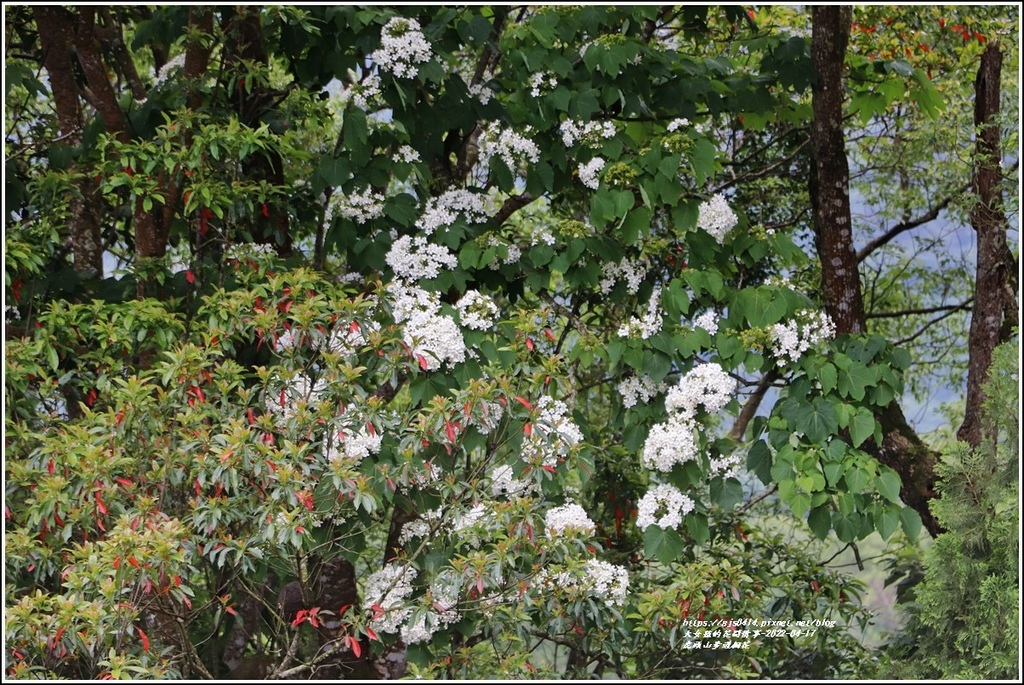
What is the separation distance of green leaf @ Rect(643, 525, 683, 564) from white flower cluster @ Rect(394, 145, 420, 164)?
1.76 metres

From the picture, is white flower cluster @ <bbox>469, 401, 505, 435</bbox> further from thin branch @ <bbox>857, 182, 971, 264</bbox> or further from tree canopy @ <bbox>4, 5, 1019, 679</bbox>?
thin branch @ <bbox>857, 182, 971, 264</bbox>

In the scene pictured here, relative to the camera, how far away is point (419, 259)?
4188mm

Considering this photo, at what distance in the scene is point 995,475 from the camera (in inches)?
141

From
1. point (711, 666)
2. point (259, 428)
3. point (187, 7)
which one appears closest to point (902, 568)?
point (711, 666)

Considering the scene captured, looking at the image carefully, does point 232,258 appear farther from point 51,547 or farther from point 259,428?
point 51,547

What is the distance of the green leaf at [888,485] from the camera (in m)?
3.91

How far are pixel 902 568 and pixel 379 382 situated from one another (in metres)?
2.71

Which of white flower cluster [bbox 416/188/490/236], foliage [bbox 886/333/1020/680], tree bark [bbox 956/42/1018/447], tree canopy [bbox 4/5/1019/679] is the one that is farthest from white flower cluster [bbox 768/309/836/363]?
white flower cluster [bbox 416/188/490/236]

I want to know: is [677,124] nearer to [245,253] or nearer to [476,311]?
[476,311]

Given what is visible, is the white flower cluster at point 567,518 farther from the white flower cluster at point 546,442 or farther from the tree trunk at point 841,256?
the tree trunk at point 841,256

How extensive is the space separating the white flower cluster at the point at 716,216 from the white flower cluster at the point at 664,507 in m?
1.05

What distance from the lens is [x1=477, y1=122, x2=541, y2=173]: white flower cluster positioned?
165 inches

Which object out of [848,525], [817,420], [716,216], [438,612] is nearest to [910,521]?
[848,525]

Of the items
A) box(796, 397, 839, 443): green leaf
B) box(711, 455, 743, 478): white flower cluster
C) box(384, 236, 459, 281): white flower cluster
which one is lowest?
box(711, 455, 743, 478): white flower cluster
